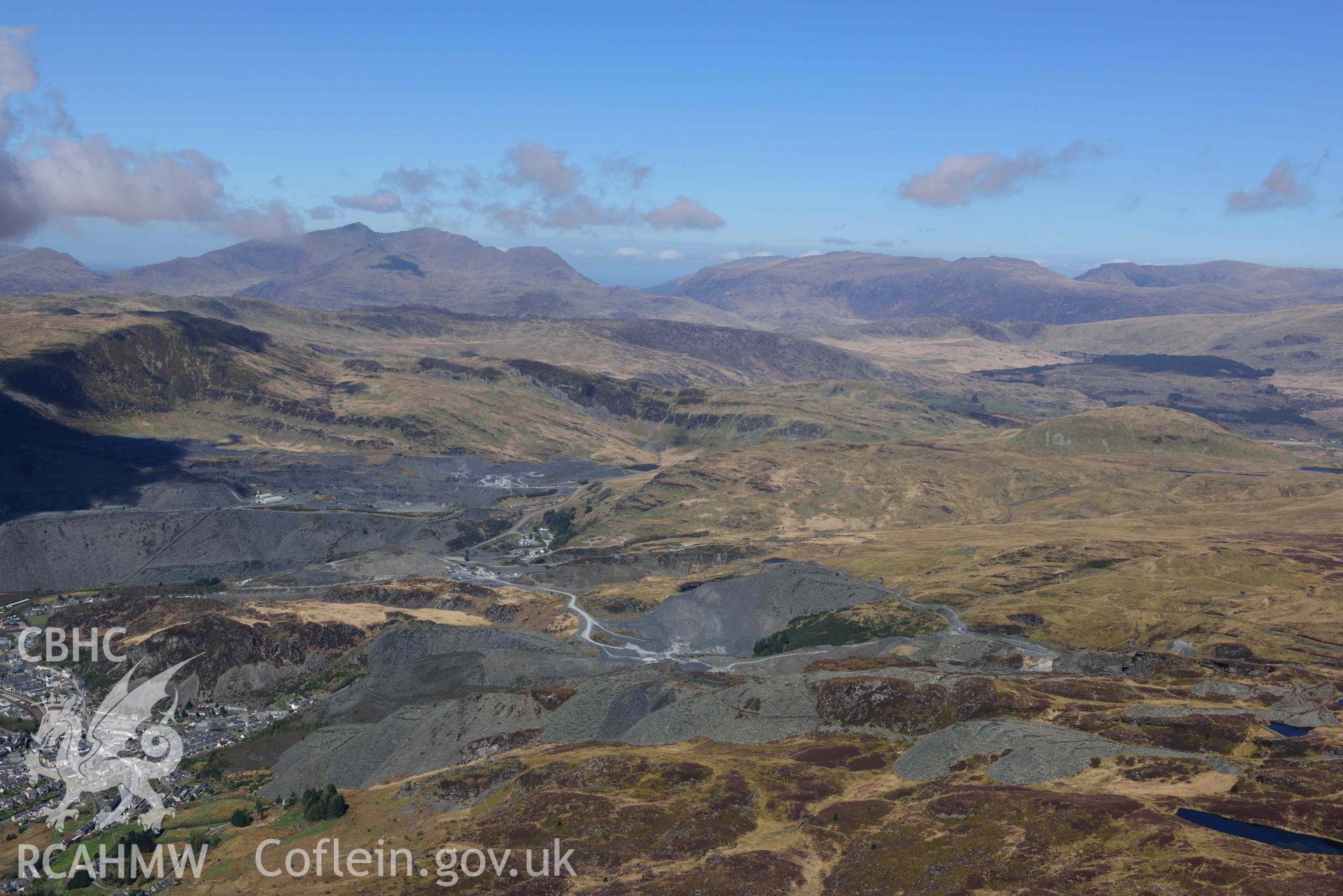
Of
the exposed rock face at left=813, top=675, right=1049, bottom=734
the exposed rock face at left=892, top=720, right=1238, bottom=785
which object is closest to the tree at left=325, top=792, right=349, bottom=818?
the exposed rock face at left=813, top=675, right=1049, bottom=734

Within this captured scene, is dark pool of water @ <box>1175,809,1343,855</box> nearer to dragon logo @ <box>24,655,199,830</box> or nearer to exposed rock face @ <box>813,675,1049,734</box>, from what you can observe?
exposed rock face @ <box>813,675,1049,734</box>

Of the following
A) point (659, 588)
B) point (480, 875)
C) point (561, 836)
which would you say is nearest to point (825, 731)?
point (561, 836)

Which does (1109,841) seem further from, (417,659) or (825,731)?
(417,659)

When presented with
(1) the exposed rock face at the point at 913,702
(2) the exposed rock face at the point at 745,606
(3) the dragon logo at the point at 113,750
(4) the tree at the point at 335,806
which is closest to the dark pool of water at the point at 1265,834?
(1) the exposed rock face at the point at 913,702

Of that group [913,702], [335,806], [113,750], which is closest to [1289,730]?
[913,702]

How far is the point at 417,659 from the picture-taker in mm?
148250

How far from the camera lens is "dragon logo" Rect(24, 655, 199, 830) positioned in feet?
343

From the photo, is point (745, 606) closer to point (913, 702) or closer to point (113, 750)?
point (913, 702)

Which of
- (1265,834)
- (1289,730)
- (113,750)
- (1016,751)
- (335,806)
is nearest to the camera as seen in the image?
(1265,834)

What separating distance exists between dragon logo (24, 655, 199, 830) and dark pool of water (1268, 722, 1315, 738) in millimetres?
116425

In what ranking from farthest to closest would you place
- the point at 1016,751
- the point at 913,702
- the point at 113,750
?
the point at 113,750, the point at 913,702, the point at 1016,751

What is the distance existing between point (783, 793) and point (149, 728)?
300ft

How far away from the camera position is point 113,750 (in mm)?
120000

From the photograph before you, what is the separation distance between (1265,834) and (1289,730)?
98.8ft
